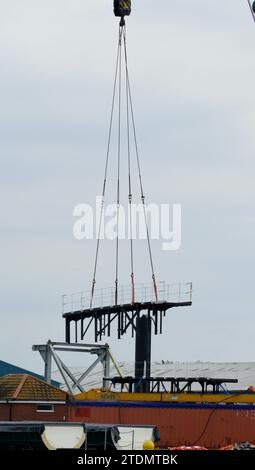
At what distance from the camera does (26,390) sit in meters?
90.8

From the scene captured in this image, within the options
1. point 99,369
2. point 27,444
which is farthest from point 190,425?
point 99,369

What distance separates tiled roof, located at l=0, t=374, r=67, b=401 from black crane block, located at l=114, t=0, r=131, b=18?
26.7 m

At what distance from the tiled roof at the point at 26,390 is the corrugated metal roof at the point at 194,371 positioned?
34487 mm

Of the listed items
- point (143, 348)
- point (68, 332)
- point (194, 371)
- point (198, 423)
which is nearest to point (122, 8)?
point (198, 423)

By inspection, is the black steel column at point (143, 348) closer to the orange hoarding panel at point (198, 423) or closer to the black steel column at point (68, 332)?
the black steel column at point (68, 332)

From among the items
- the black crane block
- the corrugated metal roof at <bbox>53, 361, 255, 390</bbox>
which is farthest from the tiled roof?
the corrugated metal roof at <bbox>53, 361, 255, 390</bbox>

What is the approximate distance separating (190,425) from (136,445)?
14641 mm

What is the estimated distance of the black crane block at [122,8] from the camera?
275 feet

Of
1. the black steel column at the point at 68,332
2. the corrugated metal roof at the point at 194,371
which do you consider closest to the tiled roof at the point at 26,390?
the black steel column at the point at 68,332

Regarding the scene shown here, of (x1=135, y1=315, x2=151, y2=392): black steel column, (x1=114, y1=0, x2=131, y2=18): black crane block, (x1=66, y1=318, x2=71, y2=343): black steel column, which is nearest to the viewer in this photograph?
(x1=114, y1=0, x2=131, y2=18): black crane block

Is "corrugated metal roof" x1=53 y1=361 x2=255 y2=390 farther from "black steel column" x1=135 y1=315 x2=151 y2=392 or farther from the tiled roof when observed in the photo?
the tiled roof

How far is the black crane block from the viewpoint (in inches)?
3305
